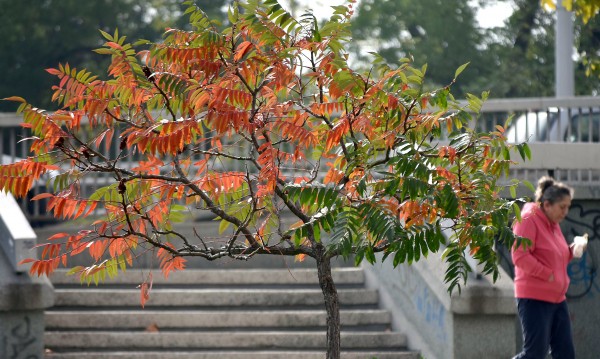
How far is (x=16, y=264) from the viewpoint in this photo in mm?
9938

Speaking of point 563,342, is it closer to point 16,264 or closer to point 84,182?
point 16,264

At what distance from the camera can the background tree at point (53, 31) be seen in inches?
1201

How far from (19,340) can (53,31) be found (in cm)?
2406

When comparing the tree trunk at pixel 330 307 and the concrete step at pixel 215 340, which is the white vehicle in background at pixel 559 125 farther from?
the tree trunk at pixel 330 307

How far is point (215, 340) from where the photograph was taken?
10.7 meters

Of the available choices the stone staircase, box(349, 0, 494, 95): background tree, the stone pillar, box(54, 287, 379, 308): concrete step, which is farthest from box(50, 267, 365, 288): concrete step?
box(349, 0, 494, 95): background tree

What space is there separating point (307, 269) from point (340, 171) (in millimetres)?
5267

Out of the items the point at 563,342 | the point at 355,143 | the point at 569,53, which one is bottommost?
the point at 563,342

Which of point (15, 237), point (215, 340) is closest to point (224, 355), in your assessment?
point (215, 340)

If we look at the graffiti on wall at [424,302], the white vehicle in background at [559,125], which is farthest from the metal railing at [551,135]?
the graffiti on wall at [424,302]

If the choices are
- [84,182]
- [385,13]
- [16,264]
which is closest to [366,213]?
[16,264]

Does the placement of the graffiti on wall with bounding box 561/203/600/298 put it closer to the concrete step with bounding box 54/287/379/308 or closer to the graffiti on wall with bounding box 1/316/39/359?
the concrete step with bounding box 54/287/379/308

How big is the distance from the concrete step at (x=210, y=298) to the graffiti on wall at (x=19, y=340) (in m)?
1.45

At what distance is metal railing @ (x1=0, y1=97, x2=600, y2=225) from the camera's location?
11.5m
